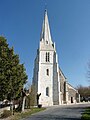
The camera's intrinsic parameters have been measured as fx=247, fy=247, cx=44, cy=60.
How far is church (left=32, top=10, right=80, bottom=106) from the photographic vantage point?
68.4 metres

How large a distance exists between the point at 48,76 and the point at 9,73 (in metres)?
37.3

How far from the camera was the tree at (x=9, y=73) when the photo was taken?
33781mm

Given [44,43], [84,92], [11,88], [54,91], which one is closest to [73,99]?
[54,91]

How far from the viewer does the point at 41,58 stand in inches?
2862

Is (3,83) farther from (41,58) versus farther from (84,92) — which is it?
(84,92)

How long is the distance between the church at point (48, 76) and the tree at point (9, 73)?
30008 millimetres

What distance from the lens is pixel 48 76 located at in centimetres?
7106

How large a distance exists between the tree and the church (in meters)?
30.0

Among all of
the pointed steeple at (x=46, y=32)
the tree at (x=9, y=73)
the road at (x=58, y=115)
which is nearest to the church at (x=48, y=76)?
the pointed steeple at (x=46, y=32)

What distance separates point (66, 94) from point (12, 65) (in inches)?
1679

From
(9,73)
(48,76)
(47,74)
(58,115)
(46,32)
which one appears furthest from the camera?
(46,32)

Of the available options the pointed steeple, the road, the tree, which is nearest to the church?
the pointed steeple

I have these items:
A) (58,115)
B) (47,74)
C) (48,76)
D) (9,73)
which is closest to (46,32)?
(47,74)

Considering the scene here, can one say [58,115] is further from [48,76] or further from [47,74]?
[47,74]
